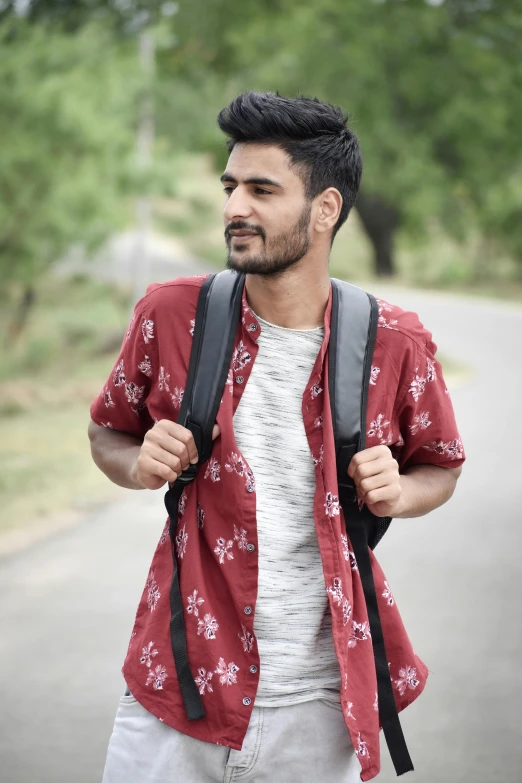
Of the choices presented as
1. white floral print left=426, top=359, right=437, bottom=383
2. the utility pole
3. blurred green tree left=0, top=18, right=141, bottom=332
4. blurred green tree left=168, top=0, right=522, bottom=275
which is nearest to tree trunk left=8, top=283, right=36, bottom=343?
blurred green tree left=0, top=18, right=141, bottom=332

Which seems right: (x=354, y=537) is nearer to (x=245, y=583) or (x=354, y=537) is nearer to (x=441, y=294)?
(x=245, y=583)

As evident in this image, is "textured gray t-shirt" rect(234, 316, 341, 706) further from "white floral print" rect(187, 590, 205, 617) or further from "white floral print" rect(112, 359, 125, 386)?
"white floral print" rect(112, 359, 125, 386)

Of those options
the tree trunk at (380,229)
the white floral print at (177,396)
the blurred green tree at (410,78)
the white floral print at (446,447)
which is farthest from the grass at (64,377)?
the blurred green tree at (410,78)

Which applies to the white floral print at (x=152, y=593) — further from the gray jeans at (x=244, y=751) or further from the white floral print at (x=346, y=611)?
the white floral print at (x=346, y=611)

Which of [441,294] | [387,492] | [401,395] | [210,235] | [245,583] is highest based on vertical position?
[210,235]

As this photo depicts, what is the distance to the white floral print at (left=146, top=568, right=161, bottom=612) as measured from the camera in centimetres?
226

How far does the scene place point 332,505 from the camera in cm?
218

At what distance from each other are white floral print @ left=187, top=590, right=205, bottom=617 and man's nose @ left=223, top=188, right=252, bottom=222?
0.75m

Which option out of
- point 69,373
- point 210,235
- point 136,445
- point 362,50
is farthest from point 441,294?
point 136,445

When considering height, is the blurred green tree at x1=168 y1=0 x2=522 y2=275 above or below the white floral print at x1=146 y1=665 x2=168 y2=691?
above

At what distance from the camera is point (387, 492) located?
6.99 feet

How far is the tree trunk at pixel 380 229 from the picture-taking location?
32.2 meters

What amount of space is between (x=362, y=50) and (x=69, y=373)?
1445 centimetres

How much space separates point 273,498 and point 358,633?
0.32 meters
